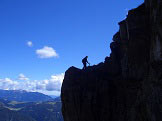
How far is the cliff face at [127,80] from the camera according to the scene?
30250 mm

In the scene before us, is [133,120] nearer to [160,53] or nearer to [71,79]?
[160,53]

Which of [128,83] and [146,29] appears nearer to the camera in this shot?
[146,29]

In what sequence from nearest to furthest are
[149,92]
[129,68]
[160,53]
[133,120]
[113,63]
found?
[160,53] → [149,92] → [133,120] → [129,68] → [113,63]

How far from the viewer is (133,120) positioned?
38000mm

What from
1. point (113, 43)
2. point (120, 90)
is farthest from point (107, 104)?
point (113, 43)

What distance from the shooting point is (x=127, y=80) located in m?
43.0

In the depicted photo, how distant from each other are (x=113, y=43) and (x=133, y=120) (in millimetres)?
24482

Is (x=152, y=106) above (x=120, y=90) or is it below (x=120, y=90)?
below

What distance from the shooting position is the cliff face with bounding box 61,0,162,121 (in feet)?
99.2

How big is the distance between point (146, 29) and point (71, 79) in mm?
26015

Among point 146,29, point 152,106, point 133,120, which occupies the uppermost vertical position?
point 146,29

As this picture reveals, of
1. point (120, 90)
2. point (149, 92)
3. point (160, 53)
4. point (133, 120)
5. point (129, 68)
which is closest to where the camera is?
point (160, 53)

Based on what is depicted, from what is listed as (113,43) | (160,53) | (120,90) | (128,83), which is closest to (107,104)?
(120,90)

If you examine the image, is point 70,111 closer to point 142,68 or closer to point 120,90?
point 120,90
